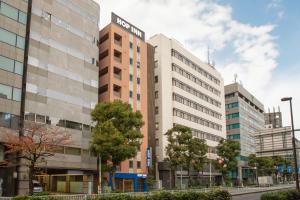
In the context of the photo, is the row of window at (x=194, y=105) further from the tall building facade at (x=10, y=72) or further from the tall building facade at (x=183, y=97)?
the tall building facade at (x=10, y=72)

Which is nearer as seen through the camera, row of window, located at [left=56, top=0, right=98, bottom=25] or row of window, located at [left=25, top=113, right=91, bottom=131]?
row of window, located at [left=25, top=113, right=91, bottom=131]

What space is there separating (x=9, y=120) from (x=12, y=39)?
11.1 metres

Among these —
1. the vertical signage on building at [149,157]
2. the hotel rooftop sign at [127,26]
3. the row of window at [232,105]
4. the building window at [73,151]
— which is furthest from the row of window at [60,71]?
the row of window at [232,105]

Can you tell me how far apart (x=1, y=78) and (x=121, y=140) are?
17.5 m

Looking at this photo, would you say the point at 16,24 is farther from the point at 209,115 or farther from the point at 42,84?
the point at 209,115

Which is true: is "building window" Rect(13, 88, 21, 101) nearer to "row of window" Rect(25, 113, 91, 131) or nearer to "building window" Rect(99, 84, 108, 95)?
"row of window" Rect(25, 113, 91, 131)

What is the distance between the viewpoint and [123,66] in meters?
66.6

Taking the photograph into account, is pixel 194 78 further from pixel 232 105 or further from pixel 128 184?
pixel 128 184

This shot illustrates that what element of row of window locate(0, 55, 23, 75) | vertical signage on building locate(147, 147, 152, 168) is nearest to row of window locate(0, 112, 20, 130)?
row of window locate(0, 55, 23, 75)

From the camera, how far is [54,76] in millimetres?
54156

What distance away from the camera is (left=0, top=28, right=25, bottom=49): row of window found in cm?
4677

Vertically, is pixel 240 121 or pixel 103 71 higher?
pixel 103 71

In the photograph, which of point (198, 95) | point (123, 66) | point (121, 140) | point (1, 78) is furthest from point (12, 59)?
point (198, 95)

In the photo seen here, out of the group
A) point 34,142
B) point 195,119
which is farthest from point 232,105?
point 34,142
